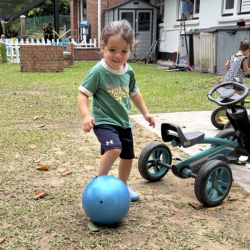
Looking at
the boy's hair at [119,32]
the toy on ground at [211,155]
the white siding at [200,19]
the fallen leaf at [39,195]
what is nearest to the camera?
the boy's hair at [119,32]

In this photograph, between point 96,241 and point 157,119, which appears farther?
point 157,119

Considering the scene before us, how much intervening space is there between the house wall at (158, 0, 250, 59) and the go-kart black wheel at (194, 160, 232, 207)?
1154 cm

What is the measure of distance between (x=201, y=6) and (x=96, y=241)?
15.7 metres

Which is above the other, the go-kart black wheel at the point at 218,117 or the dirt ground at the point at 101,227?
the go-kart black wheel at the point at 218,117

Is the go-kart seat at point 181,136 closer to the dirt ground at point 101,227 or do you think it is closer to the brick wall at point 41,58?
the dirt ground at point 101,227

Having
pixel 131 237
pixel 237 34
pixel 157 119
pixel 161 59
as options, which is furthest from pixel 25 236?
pixel 161 59

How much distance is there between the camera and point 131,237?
2471mm

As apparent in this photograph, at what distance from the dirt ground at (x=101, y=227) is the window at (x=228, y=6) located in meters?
12.1

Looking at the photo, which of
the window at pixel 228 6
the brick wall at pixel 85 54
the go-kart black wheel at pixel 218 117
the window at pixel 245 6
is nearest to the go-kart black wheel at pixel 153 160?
the go-kart black wheel at pixel 218 117

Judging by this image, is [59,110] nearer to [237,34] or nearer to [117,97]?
[117,97]

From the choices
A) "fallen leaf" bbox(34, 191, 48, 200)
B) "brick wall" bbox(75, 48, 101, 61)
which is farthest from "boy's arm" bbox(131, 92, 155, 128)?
"brick wall" bbox(75, 48, 101, 61)

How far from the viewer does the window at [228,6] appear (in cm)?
1420

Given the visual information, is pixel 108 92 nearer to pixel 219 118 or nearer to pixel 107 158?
pixel 107 158

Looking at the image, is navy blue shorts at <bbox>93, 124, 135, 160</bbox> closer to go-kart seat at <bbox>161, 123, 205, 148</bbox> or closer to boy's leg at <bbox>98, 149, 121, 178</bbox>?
boy's leg at <bbox>98, 149, 121, 178</bbox>
